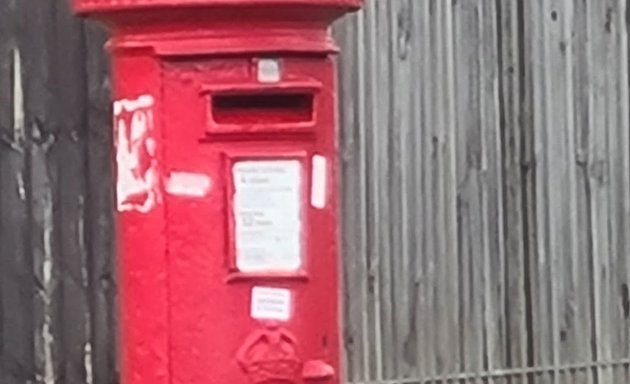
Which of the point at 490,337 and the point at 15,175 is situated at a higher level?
the point at 15,175

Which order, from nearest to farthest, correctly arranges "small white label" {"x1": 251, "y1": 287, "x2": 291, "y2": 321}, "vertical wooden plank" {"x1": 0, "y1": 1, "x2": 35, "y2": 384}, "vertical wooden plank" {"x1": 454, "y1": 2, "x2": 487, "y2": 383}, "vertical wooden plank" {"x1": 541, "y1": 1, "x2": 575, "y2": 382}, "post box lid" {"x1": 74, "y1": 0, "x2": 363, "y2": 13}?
"post box lid" {"x1": 74, "y1": 0, "x2": 363, "y2": 13} < "small white label" {"x1": 251, "y1": 287, "x2": 291, "y2": 321} < "vertical wooden plank" {"x1": 0, "y1": 1, "x2": 35, "y2": 384} < "vertical wooden plank" {"x1": 454, "y1": 2, "x2": 487, "y2": 383} < "vertical wooden plank" {"x1": 541, "y1": 1, "x2": 575, "y2": 382}

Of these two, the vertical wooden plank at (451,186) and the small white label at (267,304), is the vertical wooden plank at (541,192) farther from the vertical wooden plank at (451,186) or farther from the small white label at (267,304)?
the small white label at (267,304)

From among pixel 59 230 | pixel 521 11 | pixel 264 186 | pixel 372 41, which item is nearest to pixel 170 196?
pixel 264 186

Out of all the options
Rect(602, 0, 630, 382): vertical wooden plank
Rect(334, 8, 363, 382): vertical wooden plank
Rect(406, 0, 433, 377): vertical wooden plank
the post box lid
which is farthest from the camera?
Rect(602, 0, 630, 382): vertical wooden plank

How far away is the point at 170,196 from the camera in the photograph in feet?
16.3

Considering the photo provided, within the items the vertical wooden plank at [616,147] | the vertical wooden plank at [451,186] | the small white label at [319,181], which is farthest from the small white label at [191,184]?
the vertical wooden plank at [616,147]

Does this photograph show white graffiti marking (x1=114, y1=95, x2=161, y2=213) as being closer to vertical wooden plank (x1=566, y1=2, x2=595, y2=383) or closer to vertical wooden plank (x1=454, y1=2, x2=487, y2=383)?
vertical wooden plank (x1=454, y1=2, x2=487, y2=383)

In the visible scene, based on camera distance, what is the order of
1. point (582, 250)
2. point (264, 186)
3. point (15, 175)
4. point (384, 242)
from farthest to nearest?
point (582, 250) → point (384, 242) → point (15, 175) → point (264, 186)

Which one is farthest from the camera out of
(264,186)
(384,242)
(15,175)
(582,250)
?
(582,250)

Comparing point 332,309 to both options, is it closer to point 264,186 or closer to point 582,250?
point 264,186

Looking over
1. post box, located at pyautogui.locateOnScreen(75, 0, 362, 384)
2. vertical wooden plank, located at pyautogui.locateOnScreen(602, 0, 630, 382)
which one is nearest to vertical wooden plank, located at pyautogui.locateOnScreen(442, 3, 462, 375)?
vertical wooden plank, located at pyautogui.locateOnScreen(602, 0, 630, 382)

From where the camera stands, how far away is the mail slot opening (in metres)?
4.93

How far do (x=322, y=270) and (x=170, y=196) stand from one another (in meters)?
0.45

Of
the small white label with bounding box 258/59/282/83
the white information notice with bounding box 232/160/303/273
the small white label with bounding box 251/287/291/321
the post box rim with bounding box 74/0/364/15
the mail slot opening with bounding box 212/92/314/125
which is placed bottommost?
the small white label with bounding box 251/287/291/321
